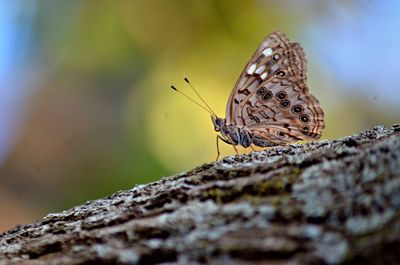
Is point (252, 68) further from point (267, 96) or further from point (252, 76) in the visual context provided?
point (267, 96)

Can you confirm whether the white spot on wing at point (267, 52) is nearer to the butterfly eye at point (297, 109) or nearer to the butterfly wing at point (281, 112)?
the butterfly wing at point (281, 112)

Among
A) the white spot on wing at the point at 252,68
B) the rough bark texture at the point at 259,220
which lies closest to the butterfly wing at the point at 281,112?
the white spot on wing at the point at 252,68

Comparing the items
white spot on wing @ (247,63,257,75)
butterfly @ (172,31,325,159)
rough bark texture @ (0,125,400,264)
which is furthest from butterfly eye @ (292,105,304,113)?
rough bark texture @ (0,125,400,264)

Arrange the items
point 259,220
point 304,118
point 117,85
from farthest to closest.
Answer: point 117,85 < point 304,118 < point 259,220

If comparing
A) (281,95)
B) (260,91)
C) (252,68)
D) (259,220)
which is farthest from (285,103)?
(259,220)

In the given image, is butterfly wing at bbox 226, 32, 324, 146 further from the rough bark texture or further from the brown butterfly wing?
the rough bark texture

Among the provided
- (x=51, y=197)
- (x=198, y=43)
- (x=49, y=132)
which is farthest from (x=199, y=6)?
(x=51, y=197)
